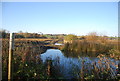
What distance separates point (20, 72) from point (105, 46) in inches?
293

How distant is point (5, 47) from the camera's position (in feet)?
13.4

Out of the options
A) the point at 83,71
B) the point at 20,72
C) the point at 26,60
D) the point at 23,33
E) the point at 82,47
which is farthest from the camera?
the point at 82,47

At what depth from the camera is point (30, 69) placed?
3014 mm

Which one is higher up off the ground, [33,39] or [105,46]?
[33,39]

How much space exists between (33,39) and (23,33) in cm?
55

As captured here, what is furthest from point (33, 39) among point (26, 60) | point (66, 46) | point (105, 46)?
point (105, 46)

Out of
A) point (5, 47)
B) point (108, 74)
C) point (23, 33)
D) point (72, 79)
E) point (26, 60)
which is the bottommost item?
point (72, 79)

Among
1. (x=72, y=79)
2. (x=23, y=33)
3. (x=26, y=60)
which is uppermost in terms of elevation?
→ (x=23, y=33)

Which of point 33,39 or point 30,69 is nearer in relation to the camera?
point 30,69

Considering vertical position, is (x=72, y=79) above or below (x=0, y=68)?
below

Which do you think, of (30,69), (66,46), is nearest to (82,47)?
(66,46)

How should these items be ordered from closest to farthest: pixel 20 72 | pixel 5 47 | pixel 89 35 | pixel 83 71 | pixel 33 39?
pixel 20 72
pixel 83 71
pixel 5 47
pixel 33 39
pixel 89 35

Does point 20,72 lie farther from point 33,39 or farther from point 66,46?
point 66,46

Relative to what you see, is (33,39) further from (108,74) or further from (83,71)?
(108,74)
